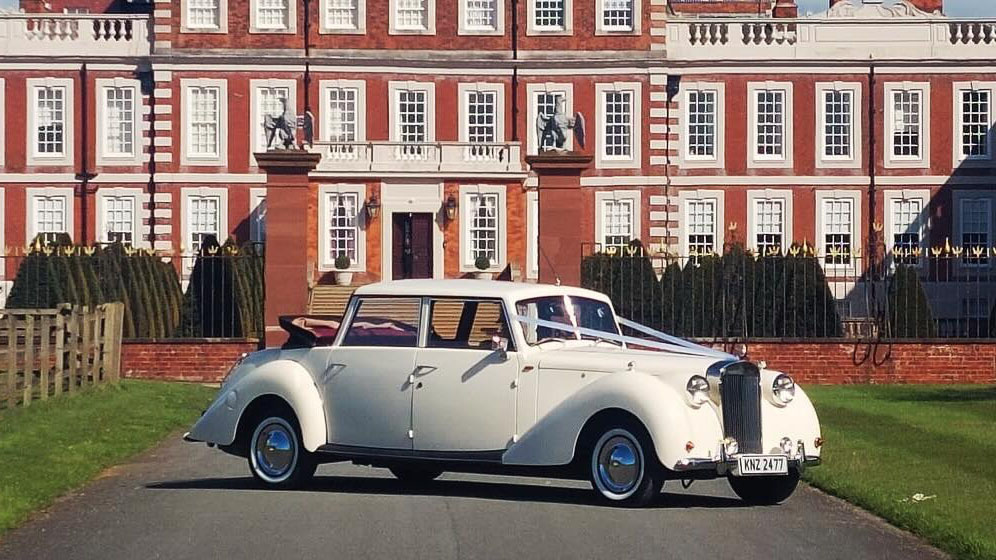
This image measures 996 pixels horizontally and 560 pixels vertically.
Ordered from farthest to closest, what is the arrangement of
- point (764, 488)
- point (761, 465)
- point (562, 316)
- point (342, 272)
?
point (342, 272)
point (562, 316)
point (764, 488)
point (761, 465)

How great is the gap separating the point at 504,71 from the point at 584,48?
240 centimetres

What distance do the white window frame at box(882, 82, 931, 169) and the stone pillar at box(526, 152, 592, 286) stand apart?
24.3 meters

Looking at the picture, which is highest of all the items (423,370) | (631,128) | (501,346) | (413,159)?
(631,128)

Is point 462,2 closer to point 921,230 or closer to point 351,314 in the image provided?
point 921,230

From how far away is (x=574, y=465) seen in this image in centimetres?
1479

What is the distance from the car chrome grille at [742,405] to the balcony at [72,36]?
42.7m

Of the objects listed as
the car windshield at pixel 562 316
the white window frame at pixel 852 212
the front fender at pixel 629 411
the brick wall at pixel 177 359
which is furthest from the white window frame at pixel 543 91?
the front fender at pixel 629 411

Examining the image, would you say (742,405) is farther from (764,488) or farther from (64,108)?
(64,108)

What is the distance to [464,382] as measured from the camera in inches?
607

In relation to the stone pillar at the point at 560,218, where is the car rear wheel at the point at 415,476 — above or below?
below

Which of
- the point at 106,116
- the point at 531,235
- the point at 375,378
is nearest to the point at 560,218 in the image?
the point at 375,378

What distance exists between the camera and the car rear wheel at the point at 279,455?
52.2 ft

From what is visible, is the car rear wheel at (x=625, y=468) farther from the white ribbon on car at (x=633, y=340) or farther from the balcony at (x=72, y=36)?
the balcony at (x=72, y=36)

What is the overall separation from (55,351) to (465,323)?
42.2ft
